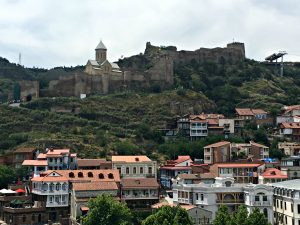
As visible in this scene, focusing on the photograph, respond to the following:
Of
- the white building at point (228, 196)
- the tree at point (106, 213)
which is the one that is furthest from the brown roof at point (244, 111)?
the tree at point (106, 213)

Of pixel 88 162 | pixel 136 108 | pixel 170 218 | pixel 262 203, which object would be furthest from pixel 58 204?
pixel 136 108

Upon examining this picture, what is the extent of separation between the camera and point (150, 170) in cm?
6481

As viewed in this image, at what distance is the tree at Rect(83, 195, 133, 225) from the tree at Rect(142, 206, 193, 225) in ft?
9.56

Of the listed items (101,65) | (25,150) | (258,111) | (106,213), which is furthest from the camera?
(101,65)

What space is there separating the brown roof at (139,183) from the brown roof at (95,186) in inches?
68.5

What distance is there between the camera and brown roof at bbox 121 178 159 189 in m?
57.8

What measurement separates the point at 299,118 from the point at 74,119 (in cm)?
3302

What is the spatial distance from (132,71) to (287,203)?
51137 millimetres

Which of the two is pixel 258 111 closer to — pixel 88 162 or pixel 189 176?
pixel 189 176

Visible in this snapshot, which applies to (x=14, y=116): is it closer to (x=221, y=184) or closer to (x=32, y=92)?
(x=32, y=92)

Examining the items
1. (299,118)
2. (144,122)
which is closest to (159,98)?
(144,122)

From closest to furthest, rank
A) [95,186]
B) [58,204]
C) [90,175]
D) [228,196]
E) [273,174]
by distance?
[228,196]
[95,186]
[58,204]
[90,175]
[273,174]

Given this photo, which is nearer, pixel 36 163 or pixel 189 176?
pixel 189 176

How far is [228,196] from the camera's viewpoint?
53.7 metres
